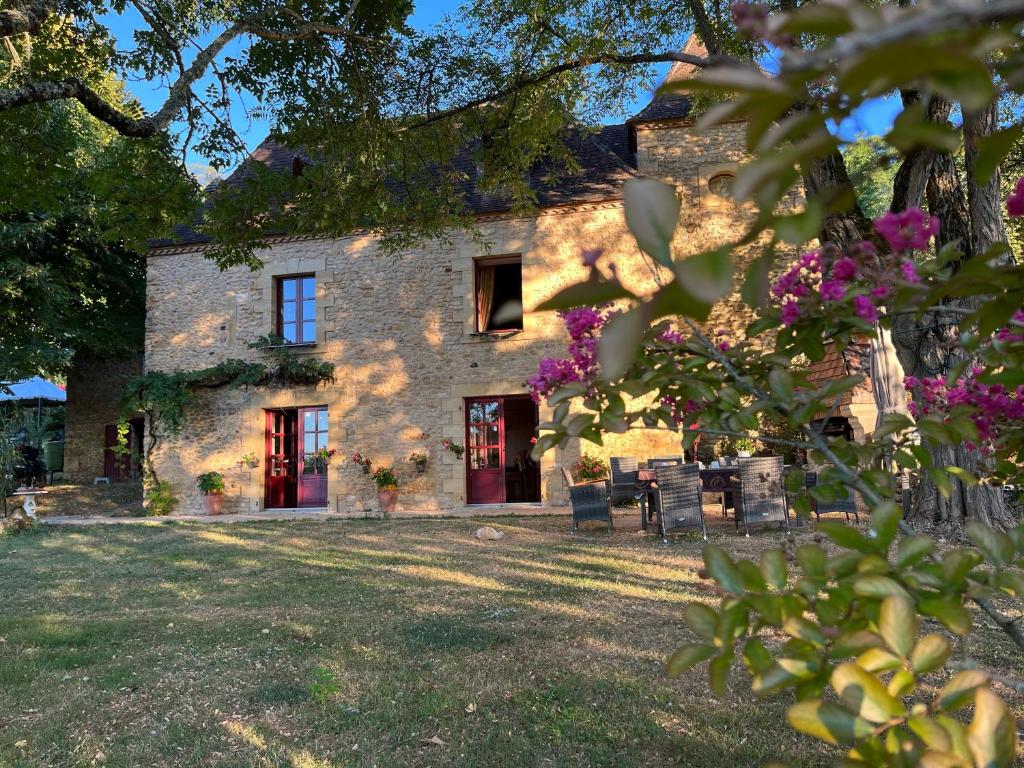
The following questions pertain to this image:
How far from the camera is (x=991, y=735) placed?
0.60 meters

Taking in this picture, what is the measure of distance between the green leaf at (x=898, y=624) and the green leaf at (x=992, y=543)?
1.03 ft

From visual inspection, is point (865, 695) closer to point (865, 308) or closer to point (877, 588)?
point (877, 588)

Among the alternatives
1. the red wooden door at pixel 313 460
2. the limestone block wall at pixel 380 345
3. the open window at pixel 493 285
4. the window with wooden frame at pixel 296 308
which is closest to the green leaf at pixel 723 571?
the limestone block wall at pixel 380 345

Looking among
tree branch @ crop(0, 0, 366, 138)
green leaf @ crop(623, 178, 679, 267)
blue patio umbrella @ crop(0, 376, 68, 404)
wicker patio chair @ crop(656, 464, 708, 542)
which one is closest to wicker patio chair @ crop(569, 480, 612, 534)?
wicker patio chair @ crop(656, 464, 708, 542)

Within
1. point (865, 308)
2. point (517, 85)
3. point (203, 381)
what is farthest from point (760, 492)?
point (203, 381)

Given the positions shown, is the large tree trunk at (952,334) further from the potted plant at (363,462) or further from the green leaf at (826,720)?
the potted plant at (363,462)

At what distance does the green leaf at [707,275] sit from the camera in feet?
1.37

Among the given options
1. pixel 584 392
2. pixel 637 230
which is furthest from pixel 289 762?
pixel 637 230

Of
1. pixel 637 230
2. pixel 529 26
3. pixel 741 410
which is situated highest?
pixel 529 26

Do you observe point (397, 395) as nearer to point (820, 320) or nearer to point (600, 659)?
point (600, 659)

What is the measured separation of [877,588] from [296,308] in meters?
12.3

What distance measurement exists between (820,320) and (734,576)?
1.78 feet

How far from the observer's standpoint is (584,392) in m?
1.16

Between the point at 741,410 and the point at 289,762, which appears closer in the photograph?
the point at 741,410
